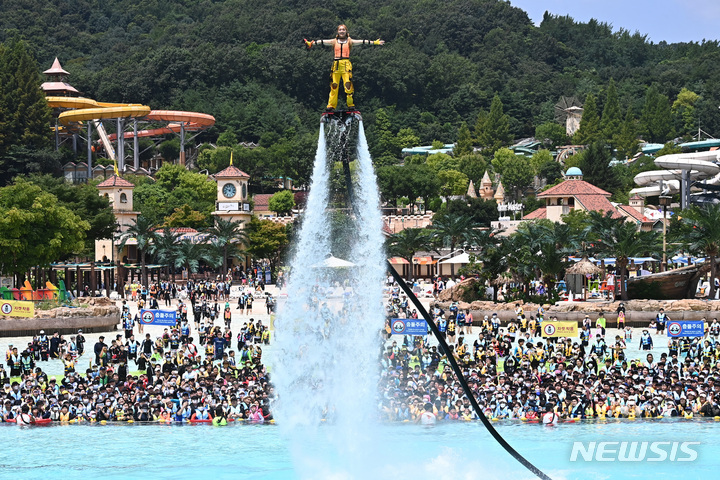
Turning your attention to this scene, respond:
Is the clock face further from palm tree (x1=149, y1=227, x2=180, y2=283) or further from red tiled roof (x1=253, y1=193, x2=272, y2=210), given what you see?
red tiled roof (x1=253, y1=193, x2=272, y2=210)

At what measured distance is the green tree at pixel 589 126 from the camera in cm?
14388

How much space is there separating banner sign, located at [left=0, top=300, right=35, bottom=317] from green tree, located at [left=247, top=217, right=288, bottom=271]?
3531cm

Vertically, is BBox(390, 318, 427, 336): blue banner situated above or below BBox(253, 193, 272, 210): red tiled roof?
below

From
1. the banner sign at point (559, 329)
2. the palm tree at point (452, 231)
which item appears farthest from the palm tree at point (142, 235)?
the banner sign at point (559, 329)

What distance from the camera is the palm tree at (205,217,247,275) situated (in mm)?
72188

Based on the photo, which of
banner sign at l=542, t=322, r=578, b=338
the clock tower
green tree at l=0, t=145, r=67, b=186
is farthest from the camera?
green tree at l=0, t=145, r=67, b=186

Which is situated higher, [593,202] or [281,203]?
[281,203]

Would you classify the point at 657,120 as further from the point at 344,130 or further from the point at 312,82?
the point at 344,130

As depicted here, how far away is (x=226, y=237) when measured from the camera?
241 ft

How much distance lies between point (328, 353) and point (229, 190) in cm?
6405

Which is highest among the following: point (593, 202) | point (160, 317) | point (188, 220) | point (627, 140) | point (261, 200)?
point (627, 140)

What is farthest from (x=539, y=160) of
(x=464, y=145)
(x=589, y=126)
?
(x=589, y=126)

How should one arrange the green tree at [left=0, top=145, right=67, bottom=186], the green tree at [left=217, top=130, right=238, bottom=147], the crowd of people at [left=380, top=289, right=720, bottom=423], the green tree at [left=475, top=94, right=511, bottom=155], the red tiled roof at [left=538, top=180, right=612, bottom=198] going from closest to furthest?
1. the crowd of people at [left=380, top=289, right=720, bottom=423]
2. the red tiled roof at [left=538, top=180, right=612, bottom=198]
3. the green tree at [left=0, top=145, right=67, bottom=186]
4. the green tree at [left=217, top=130, right=238, bottom=147]
5. the green tree at [left=475, top=94, right=511, bottom=155]

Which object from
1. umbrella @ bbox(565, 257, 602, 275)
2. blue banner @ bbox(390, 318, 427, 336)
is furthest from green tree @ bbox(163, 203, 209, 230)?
blue banner @ bbox(390, 318, 427, 336)
